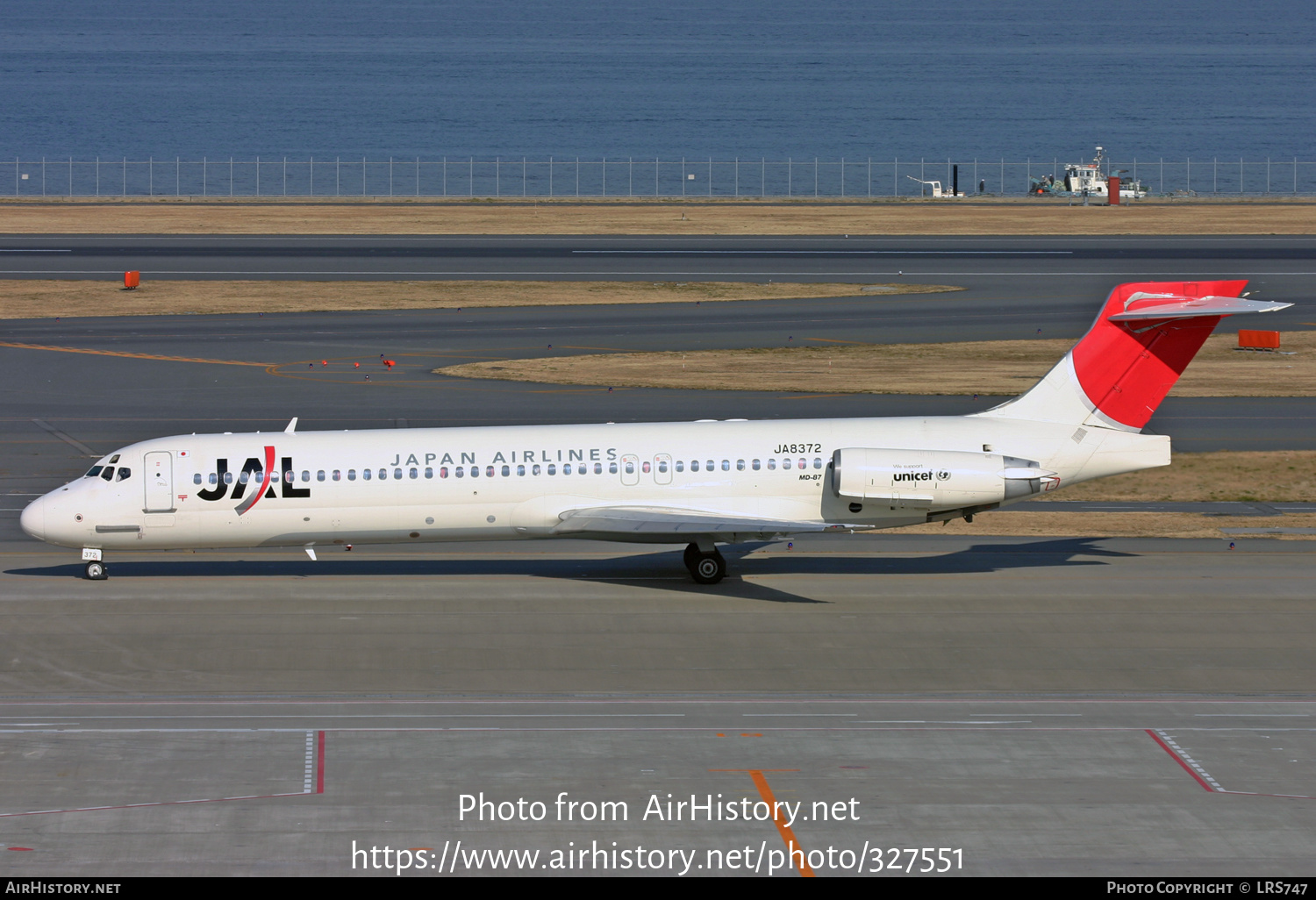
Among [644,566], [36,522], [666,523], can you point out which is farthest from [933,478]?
[36,522]

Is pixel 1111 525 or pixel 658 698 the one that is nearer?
pixel 658 698

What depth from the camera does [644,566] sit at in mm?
34812

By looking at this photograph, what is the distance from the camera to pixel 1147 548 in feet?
117

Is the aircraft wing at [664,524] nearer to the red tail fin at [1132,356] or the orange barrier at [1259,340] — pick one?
the red tail fin at [1132,356]

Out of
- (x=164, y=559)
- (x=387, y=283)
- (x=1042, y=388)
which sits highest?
(x=387, y=283)

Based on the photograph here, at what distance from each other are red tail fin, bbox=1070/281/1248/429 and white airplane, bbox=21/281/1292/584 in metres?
0.04

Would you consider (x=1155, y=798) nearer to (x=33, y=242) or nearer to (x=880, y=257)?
(x=880, y=257)

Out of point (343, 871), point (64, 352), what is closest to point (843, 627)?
point (343, 871)

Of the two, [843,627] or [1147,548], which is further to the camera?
[1147,548]

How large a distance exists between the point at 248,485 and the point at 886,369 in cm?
2962

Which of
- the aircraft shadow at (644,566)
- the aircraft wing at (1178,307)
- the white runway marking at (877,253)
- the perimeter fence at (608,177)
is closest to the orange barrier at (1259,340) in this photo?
the white runway marking at (877,253)

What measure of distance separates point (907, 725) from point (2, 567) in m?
21.5

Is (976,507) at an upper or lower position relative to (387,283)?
lower

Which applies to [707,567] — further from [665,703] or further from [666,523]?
[665,703]
